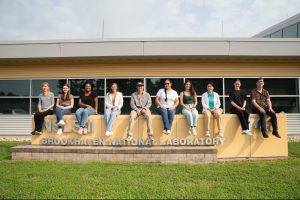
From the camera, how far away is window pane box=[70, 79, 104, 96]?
12.0m

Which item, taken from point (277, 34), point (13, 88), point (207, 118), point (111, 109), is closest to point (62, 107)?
point (111, 109)

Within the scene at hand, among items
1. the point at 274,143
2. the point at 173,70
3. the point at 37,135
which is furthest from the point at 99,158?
the point at 173,70

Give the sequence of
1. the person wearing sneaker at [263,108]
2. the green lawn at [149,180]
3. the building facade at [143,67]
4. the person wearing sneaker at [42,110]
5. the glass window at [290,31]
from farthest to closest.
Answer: the glass window at [290,31], the building facade at [143,67], the person wearing sneaker at [42,110], the person wearing sneaker at [263,108], the green lawn at [149,180]

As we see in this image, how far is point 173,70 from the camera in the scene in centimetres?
1184

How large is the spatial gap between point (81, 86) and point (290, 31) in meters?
15.1

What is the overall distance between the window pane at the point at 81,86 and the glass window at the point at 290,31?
1394 centimetres

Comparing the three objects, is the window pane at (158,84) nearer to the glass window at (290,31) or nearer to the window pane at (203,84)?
the window pane at (203,84)

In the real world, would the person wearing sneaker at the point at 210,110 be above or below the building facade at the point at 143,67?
below

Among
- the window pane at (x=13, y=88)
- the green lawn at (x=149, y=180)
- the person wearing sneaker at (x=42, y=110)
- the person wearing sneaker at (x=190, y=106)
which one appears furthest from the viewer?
the window pane at (x=13, y=88)

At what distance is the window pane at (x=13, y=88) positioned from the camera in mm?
12398

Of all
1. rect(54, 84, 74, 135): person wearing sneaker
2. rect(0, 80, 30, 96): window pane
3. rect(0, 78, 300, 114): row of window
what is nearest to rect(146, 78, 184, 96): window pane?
rect(0, 78, 300, 114): row of window

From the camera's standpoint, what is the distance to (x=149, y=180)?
5.38m

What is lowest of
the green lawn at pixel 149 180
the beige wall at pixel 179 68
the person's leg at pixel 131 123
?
the green lawn at pixel 149 180

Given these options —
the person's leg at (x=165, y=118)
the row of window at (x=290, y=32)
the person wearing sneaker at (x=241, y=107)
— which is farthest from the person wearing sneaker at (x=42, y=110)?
the row of window at (x=290, y=32)
